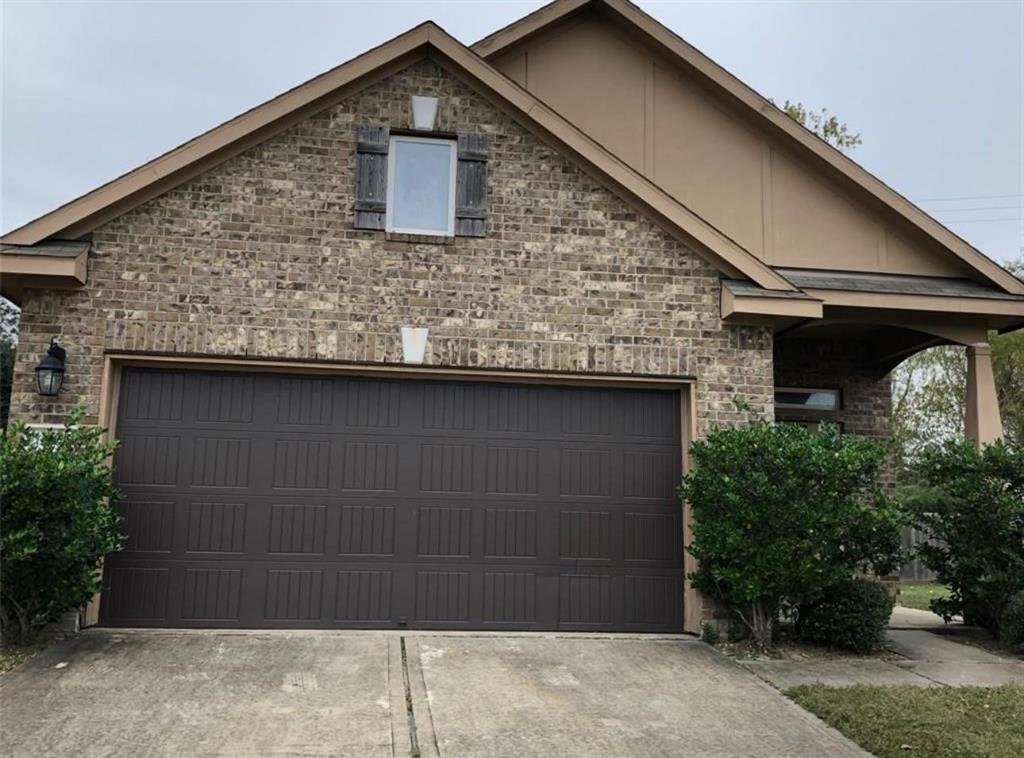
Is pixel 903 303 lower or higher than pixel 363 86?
lower

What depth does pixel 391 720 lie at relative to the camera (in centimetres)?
576

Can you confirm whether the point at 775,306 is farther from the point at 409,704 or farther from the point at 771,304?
the point at 409,704

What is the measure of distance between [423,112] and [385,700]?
5.71m

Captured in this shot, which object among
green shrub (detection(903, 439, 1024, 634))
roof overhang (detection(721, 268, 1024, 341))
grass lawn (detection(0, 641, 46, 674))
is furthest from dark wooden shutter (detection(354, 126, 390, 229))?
green shrub (detection(903, 439, 1024, 634))

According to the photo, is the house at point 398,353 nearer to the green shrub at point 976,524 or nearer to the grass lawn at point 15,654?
the grass lawn at point 15,654

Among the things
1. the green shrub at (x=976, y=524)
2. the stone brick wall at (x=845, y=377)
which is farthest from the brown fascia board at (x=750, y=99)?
the green shrub at (x=976, y=524)

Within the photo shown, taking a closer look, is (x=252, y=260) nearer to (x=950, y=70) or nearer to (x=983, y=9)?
(x=983, y=9)

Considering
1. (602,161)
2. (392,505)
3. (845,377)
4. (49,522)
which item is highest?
(602,161)

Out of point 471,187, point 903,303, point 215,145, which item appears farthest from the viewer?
point 903,303

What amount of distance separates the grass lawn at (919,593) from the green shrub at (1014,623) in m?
3.30

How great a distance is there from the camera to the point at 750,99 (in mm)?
11336

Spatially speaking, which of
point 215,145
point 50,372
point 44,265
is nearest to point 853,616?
point 215,145

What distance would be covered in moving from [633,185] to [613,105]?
3273mm

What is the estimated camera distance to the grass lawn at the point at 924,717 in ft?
17.8
